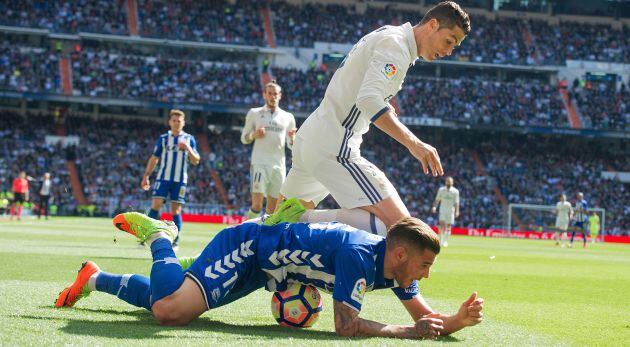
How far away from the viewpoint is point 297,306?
5.84 metres

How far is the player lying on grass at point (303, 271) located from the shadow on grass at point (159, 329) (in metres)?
0.12

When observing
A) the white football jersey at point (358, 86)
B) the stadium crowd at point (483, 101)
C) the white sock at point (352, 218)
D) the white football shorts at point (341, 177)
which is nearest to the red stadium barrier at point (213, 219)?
the stadium crowd at point (483, 101)

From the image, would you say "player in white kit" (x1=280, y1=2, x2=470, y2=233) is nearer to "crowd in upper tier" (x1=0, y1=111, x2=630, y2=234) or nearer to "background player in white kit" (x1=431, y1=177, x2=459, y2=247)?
→ "background player in white kit" (x1=431, y1=177, x2=459, y2=247)

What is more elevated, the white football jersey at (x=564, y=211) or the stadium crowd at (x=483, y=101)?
the stadium crowd at (x=483, y=101)

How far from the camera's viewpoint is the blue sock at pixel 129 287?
19.1ft

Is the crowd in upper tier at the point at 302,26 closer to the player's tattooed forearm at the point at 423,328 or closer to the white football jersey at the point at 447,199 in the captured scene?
the white football jersey at the point at 447,199

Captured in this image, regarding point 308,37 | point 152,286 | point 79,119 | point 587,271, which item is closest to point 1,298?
point 152,286

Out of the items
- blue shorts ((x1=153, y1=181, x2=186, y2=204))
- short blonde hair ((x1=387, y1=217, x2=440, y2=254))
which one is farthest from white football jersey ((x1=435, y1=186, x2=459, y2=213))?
short blonde hair ((x1=387, y1=217, x2=440, y2=254))

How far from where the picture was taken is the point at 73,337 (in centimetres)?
468

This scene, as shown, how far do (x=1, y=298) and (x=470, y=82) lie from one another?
51363 mm

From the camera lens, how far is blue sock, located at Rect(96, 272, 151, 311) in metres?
5.81

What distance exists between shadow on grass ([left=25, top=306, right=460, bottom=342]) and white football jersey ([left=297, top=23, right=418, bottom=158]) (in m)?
1.58

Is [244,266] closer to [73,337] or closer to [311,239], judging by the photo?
[311,239]

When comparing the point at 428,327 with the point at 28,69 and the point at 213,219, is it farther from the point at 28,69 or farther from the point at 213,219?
the point at 28,69
